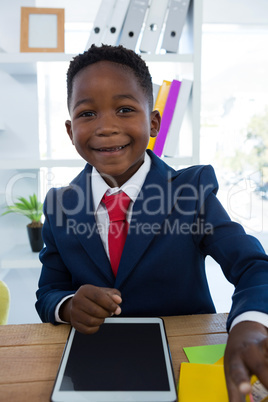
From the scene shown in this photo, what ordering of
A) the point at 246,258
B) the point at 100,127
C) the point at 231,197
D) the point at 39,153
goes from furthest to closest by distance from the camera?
the point at 231,197, the point at 39,153, the point at 100,127, the point at 246,258

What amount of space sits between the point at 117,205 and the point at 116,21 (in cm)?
99

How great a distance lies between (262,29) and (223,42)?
26 centimetres

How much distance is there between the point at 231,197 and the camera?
2.36m

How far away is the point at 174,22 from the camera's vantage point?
1.50 meters

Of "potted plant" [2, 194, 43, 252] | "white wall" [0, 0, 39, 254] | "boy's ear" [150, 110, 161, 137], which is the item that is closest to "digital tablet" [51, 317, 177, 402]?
"boy's ear" [150, 110, 161, 137]

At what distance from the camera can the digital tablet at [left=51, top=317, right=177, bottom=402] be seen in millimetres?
426

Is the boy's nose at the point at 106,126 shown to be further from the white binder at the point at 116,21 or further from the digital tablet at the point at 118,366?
the white binder at the point at 116,21

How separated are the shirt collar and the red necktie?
17 millimetres

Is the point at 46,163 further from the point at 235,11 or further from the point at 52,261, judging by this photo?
the point at 235,11

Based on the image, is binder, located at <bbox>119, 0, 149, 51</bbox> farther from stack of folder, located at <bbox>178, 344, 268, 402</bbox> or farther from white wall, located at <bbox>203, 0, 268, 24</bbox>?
stack of folder, located at <bbox>178, 344, 268, 402</bbox>

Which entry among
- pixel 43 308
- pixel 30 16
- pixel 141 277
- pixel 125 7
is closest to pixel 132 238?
pixel 141 277

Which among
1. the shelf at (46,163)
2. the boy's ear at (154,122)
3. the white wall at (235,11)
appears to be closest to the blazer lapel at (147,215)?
the boy's ear at (154,122)

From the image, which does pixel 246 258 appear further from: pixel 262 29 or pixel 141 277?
pixel 262 29

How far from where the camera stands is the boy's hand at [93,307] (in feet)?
1.73
